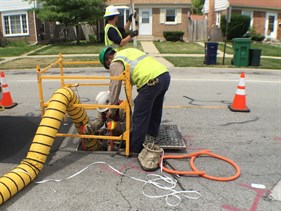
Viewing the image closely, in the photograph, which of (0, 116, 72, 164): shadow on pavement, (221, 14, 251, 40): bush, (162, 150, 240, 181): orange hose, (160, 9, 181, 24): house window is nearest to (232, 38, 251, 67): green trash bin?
(0, 116, 72, 164): shadow on pavement

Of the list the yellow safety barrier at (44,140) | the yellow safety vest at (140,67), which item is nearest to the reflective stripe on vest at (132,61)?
the yellow safety vest at (140,67)

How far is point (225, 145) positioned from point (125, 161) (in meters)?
1.70

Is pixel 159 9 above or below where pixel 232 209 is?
above

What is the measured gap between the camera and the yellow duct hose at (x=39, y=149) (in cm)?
333

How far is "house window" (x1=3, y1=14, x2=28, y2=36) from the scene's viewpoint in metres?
26.2

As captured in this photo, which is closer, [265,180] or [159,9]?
[265,180]

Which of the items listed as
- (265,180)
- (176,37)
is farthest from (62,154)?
(176,37)

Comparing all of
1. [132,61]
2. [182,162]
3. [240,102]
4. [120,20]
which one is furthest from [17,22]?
[182,162]

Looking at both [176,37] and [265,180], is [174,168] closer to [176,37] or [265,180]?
[265,180]

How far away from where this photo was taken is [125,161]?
13.8ft

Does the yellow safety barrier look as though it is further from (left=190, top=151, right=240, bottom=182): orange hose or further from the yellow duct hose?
(left=190, top=151, right=240, bottom=182): orange hose

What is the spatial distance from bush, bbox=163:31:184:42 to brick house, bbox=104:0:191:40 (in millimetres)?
996

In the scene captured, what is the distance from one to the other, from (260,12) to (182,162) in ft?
95.3

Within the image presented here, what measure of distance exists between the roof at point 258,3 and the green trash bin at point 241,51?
15532 mm
